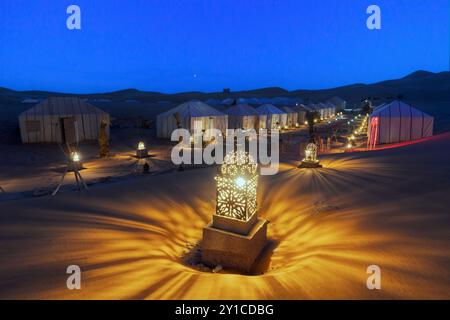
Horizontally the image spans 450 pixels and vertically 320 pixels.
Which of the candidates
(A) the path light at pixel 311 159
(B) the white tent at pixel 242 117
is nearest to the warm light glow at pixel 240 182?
(A) the path light at pixel 311 159

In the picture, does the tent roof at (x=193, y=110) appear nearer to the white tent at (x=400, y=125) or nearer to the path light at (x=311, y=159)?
the white tent at (x=400, y=125)

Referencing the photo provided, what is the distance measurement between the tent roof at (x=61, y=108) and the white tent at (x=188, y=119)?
4.41m

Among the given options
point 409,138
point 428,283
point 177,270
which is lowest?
point 177,270

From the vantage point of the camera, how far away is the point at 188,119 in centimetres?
2034

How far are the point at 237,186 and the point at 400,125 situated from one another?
14.8 m

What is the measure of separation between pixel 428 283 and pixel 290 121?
31.6 meters

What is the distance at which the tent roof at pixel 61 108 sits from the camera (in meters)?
17.0

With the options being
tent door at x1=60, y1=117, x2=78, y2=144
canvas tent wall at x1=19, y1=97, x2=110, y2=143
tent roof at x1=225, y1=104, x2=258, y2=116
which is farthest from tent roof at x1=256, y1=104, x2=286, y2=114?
tent door at x1=60, y1=117, x2=78, y2=144

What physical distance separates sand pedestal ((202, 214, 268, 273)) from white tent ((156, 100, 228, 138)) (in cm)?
1576

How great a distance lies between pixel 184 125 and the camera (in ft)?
67.0

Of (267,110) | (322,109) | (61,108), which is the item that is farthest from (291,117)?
(61,108)
